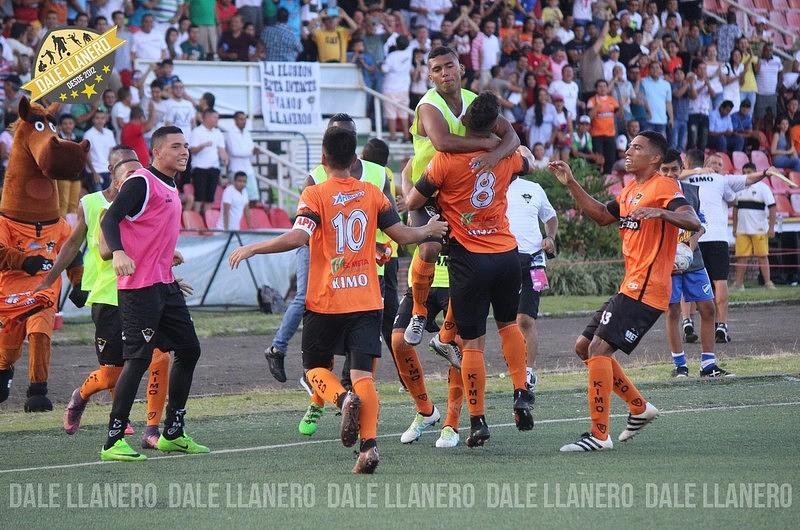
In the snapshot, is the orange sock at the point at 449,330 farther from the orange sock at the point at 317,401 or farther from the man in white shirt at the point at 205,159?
the man in white shirt at the point at 205,159

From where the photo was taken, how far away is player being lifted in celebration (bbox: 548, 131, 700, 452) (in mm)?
8562

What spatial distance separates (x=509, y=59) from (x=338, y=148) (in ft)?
61.6

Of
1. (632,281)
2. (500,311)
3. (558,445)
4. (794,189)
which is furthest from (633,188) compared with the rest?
(794,189)

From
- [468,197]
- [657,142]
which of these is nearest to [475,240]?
[468,197]

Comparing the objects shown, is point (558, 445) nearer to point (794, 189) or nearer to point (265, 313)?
point (265, 313)

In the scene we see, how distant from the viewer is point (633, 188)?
892cm

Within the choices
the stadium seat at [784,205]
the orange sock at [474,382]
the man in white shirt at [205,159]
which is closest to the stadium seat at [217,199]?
the man in white shirt at [205,159]

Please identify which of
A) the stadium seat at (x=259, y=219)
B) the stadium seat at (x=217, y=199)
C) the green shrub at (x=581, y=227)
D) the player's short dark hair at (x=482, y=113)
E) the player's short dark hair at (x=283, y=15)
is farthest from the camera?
the player's short dark hair at (x=283, y=15)

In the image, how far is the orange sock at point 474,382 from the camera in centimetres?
877

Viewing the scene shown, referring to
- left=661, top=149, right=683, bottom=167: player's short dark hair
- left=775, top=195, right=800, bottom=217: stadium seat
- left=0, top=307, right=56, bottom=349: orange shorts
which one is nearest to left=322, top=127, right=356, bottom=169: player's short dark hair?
left=0, top=307, right=56, bottom=349: orange shorts

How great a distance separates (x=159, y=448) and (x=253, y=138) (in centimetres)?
1595

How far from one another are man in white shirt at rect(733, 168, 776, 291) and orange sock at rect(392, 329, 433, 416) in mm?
15091

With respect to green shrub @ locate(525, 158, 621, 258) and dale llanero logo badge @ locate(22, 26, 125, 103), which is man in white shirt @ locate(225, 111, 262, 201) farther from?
dale llanero logo badge @ locate(22, 26, 125, 103)

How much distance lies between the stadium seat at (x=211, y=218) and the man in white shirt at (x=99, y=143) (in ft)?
6.28
